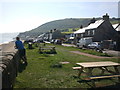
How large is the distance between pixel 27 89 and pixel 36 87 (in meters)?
0.42

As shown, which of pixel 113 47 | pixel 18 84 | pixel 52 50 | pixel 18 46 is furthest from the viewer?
pixel 113 47

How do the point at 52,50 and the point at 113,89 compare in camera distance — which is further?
the point at 52,50

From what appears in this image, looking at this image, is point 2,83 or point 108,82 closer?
point 2,83

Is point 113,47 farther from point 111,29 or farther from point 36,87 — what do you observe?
point 36,87

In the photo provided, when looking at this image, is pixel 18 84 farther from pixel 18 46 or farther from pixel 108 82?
pixel 18 46

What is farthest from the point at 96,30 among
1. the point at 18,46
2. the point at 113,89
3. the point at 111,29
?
the point at 113,89

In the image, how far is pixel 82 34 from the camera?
5194 cm

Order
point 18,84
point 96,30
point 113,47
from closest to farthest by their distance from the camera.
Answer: point 18,84 → point 113,47 → point 96,30

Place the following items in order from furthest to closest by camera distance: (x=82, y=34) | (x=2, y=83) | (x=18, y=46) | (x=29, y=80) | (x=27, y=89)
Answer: (x=82, y=34) < (x=18, y=46) < (x=29, y=80) < (x=27, y=89) < (x=2, y=83)

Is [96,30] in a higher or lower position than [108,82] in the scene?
higher

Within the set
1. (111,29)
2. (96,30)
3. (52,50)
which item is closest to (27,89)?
(52,50)

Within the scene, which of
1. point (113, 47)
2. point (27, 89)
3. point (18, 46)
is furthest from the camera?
point (113, 47)

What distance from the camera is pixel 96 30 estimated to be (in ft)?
140

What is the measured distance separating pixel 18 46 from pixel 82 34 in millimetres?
42802
